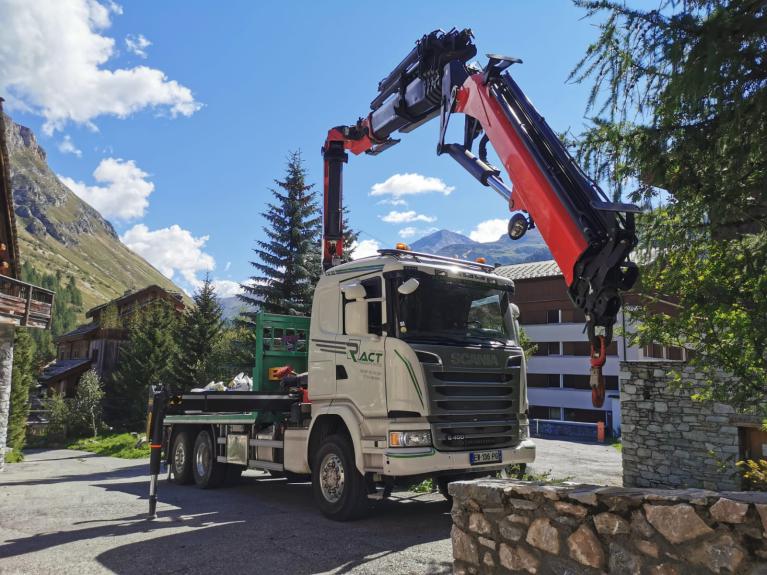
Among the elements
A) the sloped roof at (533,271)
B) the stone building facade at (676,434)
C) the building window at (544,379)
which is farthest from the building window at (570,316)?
the stone building facade at (676,434)

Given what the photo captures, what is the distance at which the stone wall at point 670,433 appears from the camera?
40.1 ft

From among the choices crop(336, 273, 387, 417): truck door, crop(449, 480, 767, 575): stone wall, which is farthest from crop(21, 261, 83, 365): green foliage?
crop(449, 480, 767, 575): stone wall

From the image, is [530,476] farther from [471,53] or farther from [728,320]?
[471,53]

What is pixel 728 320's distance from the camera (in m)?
6.00

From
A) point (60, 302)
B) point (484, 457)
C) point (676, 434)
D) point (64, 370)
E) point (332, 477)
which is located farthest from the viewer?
point (60, 302)

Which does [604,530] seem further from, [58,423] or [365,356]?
[58,423]

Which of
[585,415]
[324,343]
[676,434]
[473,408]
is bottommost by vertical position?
[585,415]

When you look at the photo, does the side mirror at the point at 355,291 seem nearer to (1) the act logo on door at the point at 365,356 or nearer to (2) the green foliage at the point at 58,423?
(1) the act logo on door at the point at 365,356

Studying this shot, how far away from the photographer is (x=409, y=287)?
23.6 ft

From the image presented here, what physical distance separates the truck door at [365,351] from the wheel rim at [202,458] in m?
4.53

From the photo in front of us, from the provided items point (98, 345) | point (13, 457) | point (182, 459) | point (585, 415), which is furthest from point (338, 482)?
point (98, 345)

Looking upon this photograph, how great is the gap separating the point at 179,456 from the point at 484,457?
735cm

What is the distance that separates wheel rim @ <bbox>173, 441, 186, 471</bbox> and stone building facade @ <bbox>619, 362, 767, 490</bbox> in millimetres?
9796

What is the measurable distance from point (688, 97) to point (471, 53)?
5.75m
